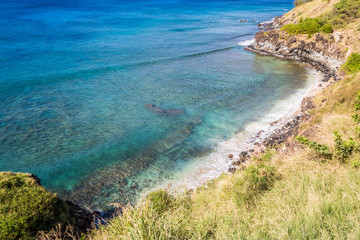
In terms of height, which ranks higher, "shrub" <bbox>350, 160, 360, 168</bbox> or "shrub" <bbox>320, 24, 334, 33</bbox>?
"shrub" <bbox>320, 24, 334, 33</bbox>

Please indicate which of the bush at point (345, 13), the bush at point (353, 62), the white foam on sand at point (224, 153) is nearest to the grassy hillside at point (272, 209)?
the white foam on sand at point (224, 153)

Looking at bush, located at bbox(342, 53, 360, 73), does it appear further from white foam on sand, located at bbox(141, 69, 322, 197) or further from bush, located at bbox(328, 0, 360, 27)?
bush, located at bbox(328, 0, 360, 27)

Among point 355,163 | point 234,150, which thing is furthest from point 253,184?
point 234,150

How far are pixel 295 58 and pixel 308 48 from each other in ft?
9.38

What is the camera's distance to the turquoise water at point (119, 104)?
57.8 feet

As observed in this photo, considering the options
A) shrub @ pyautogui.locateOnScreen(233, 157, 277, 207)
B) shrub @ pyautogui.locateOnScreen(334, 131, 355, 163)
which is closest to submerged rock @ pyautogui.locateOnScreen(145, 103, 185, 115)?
shrub @ pyautogui.locateOnScreen(233, 157, 277, 207)

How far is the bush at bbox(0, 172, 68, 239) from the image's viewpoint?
8172mm

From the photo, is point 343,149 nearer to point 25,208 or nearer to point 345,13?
point 25,208

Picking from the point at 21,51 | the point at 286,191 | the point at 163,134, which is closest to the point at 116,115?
the point at 163,134

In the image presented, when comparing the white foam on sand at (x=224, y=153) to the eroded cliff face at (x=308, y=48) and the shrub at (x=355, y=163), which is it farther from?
the eroded cliff face at (x=308, y=48)

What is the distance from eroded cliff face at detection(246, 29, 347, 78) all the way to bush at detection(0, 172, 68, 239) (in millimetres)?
38136

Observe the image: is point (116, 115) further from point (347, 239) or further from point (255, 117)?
point (347, 239)

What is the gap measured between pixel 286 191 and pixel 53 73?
3748cm

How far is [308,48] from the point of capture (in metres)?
43.9
